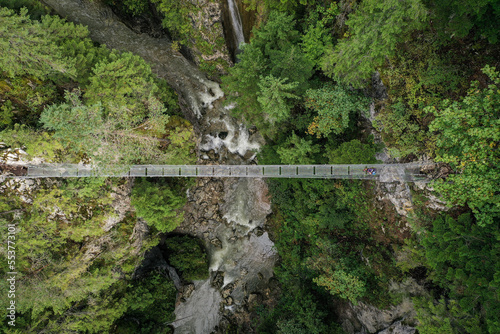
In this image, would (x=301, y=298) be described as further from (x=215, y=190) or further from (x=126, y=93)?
(x=126, y=93)

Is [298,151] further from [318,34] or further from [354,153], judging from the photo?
[318,34]

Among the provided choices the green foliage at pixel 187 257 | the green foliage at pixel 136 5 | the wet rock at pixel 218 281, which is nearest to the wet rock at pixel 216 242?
the green foliage at pixel 187 257

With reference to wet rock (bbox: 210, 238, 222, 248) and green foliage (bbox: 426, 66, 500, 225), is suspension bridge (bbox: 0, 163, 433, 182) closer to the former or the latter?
green foliage (bbox: 426, 66, 500, 225)

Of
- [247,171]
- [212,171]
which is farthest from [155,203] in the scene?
[247,171]

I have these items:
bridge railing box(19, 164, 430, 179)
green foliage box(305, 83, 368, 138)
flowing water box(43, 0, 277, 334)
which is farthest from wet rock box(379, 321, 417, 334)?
green foliage box(305, 83, 368, 138)

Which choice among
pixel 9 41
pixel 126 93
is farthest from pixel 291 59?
pixel 9 41

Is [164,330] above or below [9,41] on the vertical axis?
below
